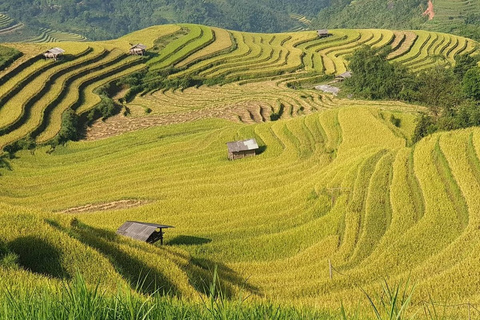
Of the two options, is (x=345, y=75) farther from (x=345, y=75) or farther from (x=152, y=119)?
(x=152, y=119)

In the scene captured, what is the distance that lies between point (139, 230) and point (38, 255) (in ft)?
21.1

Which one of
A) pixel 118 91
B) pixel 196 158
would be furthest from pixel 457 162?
pixel 118 91

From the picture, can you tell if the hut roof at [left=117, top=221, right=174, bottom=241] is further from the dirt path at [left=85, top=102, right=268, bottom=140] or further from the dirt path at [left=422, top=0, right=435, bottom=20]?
the dirt path at [left=422, top=0, right=435, bottom=20]

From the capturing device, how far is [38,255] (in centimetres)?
781

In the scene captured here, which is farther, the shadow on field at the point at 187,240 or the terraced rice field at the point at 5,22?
the terraced rice field at the point at 5,22

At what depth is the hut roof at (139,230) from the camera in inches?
540

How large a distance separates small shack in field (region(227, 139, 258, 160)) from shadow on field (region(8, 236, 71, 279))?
1850 centimetres

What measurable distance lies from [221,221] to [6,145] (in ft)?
74.8

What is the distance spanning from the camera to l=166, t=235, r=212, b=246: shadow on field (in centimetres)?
1509

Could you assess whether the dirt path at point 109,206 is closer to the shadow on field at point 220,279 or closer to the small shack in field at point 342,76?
the shadow on field at point 220,279

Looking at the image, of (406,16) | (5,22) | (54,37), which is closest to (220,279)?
(406,16)

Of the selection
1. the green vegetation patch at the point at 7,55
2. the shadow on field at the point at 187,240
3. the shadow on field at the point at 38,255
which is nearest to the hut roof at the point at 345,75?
the green vegetation patch at the point at 7,55

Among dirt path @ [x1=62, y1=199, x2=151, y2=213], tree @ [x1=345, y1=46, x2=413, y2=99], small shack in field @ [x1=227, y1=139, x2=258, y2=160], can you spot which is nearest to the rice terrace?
dirt path @ [x1=62, y1=199, x2=151, y2=213]

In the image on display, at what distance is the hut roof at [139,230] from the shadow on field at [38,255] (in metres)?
5.58
